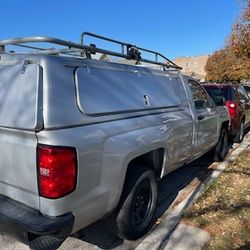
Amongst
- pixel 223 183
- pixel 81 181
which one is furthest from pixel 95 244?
pixel 223 183

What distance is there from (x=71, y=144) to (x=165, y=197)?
2879 mm

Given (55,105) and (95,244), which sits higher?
(55,105)

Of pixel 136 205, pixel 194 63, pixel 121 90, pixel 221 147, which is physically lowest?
pixel 221 147

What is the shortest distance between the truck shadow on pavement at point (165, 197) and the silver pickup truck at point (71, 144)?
0.92ft

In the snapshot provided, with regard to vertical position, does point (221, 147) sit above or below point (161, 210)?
above

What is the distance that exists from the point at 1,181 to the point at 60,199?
673 mm

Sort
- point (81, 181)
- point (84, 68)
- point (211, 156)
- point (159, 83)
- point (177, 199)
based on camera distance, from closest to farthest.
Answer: point (81, 181), point (84, 68), point (159, 83), point (177, 199), point (211, 156)

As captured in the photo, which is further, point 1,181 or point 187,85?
point 187,85

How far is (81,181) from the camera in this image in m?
3.01

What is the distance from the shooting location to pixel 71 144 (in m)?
2.88

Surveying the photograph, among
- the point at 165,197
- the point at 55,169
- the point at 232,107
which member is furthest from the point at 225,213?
the point at 232,107

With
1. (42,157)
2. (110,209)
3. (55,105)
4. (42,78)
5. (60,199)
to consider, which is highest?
(42,78)

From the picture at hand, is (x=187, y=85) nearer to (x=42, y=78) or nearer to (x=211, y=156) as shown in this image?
(x=211, y=156)

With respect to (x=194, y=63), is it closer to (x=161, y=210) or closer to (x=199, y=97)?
(x=199, y=97)
